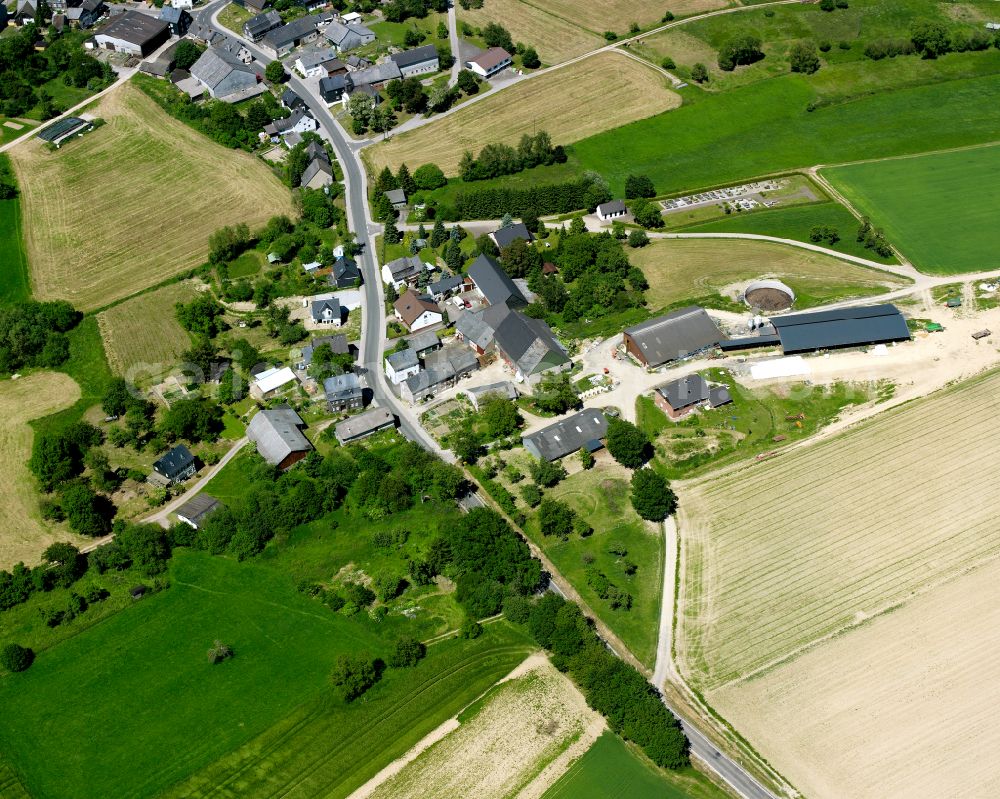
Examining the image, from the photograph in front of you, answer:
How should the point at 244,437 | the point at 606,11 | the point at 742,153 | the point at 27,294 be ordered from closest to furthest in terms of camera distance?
the point at 244,437
the point at 27,294
the point at 742,153
the point at 606,11

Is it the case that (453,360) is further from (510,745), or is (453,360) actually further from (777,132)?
(777,132)

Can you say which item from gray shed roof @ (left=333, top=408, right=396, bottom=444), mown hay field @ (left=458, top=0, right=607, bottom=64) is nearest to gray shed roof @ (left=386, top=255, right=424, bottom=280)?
gray shed roof @ (left=333, top=408, right=396, bottom=444)

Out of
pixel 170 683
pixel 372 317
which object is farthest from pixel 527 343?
pixel 170 683

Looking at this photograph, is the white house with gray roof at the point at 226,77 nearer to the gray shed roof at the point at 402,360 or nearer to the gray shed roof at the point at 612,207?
the gray shed roof at the point at 612,207

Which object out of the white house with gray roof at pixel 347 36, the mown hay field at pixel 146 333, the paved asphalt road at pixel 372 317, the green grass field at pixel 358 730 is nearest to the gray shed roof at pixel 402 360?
the paved asphalt road at pixel 372 317

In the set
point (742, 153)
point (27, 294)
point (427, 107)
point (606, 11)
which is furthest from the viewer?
point (606, 11)

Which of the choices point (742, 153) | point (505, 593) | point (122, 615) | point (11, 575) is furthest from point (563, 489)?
point (742, 153)

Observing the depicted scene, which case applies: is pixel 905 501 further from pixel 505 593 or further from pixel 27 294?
pixel 27 294
